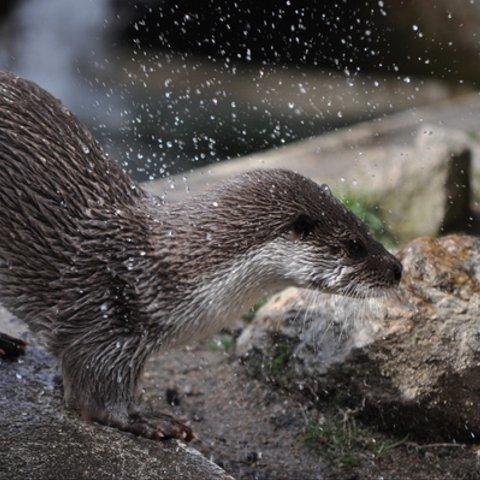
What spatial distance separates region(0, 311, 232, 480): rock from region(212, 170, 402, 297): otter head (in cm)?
65

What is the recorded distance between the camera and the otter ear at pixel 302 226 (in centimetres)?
313

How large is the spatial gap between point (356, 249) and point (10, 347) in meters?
1.23

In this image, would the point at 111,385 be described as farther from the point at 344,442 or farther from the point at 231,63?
the point at 231,63

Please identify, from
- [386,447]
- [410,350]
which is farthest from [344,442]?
[410,350]

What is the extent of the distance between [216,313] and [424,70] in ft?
19.8

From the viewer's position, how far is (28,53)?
359 inches

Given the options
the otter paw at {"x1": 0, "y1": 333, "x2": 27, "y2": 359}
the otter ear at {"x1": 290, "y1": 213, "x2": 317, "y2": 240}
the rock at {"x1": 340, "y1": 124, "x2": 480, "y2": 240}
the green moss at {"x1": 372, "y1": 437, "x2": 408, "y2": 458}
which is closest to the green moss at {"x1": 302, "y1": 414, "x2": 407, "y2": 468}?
the green moss at {"x1": 372, "y1": 437, "x2": 408, "y2": 458}

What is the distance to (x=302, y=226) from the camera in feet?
10.3

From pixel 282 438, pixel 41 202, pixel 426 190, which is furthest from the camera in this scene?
pixel 426 190

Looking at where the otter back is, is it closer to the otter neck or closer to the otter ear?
the otter neck

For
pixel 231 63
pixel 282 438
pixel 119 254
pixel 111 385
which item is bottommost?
pixel 282 438

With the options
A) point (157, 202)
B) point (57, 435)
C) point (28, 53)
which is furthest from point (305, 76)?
point (57, 435)

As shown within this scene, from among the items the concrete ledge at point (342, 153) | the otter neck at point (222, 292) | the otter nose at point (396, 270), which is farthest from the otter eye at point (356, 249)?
the concrete ledge at point (342, 153)

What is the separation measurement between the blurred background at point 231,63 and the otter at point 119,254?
3.96 m
